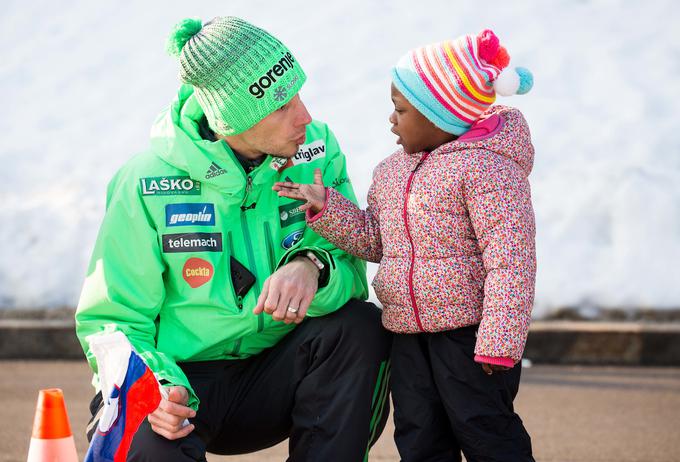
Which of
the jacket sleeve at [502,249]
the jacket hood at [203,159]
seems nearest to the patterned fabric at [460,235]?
the jacket sleeve at [502,249]

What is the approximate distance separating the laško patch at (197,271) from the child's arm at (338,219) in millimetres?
311

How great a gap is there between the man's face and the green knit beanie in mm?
33

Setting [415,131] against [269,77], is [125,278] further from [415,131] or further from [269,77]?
[415,131]

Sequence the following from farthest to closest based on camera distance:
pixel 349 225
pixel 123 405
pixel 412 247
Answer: pixel 349 225 < pixel 412 247 < pixel 123 405

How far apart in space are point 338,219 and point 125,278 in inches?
26.1

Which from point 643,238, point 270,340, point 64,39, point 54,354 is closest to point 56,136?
point 64,39

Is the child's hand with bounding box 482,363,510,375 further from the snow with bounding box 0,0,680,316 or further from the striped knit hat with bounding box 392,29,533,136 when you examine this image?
the snow with bounding box 0,0,680,316

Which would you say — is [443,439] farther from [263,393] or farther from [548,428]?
[548,428]

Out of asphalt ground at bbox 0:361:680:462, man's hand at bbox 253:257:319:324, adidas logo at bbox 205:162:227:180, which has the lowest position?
asphalt ground at bbox 0:361:680:462

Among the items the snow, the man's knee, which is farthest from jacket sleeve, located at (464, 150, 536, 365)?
the snow

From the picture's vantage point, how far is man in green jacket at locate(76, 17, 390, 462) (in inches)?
131

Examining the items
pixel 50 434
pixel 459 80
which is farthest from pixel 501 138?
pixel 50 434

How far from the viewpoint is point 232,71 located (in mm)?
3459

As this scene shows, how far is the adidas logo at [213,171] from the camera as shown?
3.42m
